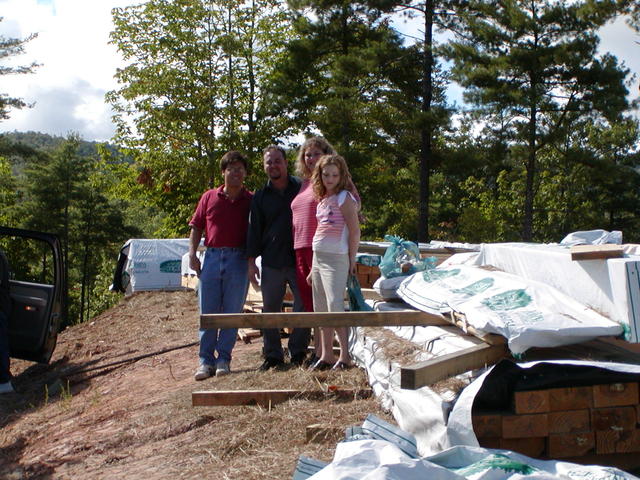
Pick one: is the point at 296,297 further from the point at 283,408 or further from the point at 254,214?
the point at 283,408

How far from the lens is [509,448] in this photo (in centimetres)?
329

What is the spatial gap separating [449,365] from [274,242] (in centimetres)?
222

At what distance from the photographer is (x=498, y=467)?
2.65 meters

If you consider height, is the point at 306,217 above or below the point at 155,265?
above

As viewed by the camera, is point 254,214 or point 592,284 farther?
point 254,214

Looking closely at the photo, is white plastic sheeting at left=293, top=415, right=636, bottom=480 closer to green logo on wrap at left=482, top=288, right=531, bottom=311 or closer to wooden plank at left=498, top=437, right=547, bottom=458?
wooden plank at left=498, top=437, right=547, bottom=458

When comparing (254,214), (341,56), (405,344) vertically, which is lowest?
(405,344)

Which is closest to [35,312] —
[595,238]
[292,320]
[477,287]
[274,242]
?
[274,242]

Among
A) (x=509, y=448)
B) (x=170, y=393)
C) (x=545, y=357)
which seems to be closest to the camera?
(x=509, y=448)

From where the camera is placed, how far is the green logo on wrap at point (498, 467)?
264cm

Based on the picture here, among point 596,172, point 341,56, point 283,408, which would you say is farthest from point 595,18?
point 283,408

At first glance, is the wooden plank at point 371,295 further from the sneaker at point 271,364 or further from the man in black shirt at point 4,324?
the man in black shirt at point 4,324

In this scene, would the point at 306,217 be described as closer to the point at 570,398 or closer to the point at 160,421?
the point at 160,421

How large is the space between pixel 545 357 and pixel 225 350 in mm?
2683
